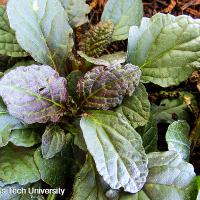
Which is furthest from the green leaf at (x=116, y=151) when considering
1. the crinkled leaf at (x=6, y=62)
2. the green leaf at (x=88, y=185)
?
Result: the crinkled leaf at (x=6, y=62)

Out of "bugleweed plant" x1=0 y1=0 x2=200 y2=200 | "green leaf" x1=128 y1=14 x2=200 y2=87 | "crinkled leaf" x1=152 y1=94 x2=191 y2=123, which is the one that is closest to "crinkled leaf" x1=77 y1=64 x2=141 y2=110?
"bugleweed plant" x1=0 y1=0 x2=200 y2=200

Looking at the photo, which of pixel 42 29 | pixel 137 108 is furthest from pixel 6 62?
pixel 137 108

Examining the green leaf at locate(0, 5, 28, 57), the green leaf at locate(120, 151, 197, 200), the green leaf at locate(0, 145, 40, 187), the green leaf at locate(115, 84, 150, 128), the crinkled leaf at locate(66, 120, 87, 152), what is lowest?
the green leaf at locate(0, 145, 40, 187)

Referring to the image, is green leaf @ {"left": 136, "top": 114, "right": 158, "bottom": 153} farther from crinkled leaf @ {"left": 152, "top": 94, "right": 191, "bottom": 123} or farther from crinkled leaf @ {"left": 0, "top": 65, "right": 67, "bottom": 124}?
crinkled leaf @ {"left": 0, "top": 65, "right": 67, "bottom": 124}

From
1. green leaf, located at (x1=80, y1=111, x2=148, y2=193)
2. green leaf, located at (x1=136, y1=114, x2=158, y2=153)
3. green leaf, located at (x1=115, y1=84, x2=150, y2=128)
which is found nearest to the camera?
green leaf, located at (x1=80, y1=111, x2=148, y2=193)

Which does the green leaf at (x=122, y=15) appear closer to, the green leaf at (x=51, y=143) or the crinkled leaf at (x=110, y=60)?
the crinkled leaf at (x=110, y=60)

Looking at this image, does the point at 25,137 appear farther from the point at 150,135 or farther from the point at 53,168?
the point at 150,135

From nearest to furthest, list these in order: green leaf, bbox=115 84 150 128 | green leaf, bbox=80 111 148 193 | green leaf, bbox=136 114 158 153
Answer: green leaf, bbox=80 111 148 193, green leaf, bbox=115 84 150 128, green leaf, bbox=136 114 158 153
